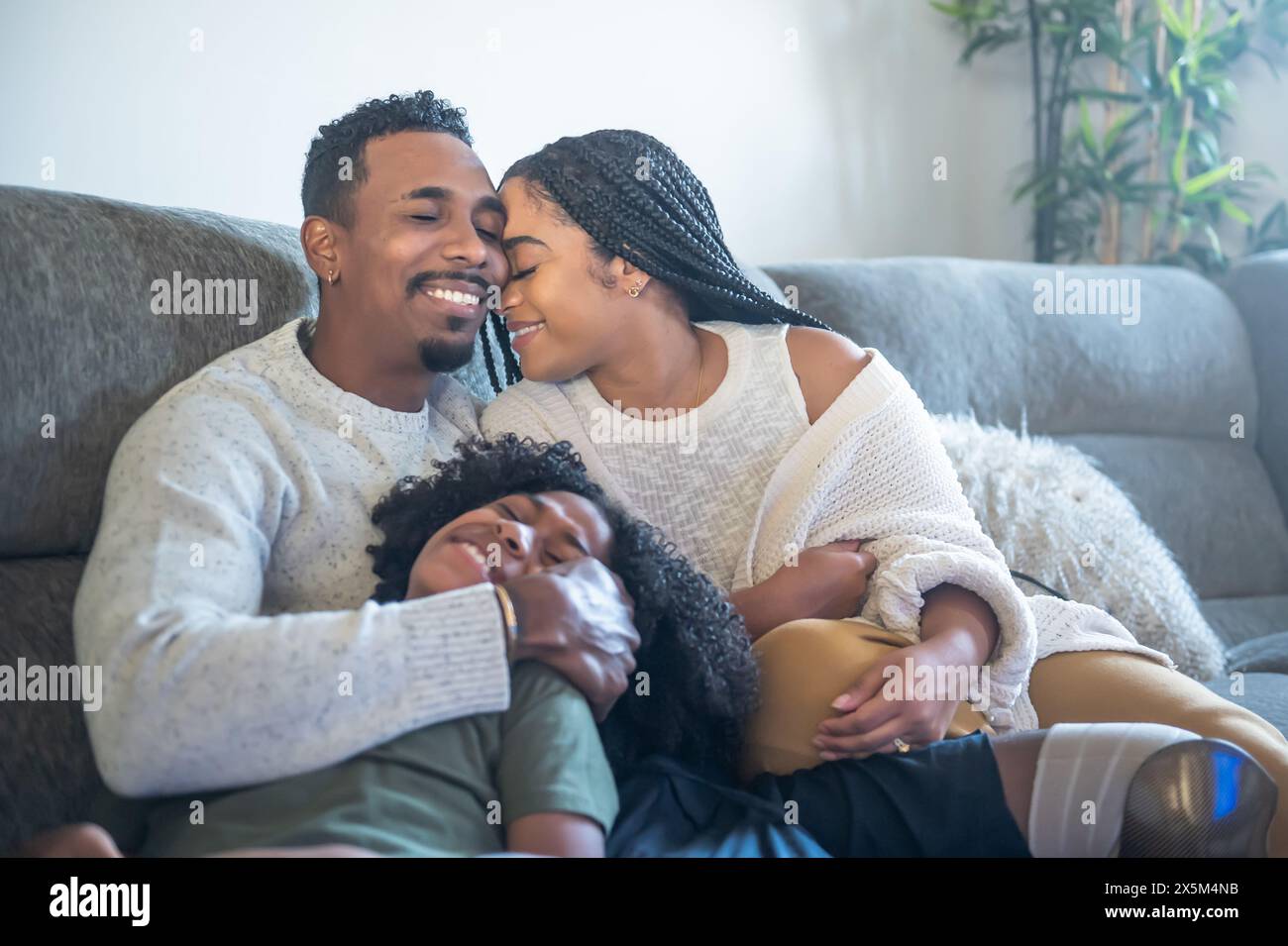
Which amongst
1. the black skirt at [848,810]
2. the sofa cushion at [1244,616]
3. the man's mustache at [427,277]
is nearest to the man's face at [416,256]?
the man's mustache at [427,277]

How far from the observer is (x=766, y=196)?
3.03 meters

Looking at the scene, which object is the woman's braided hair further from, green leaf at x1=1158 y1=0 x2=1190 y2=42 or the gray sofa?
green leaf at x1=1158 y1=0 x2=1190 y2=42

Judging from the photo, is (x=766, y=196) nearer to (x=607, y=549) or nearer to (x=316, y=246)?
(x=316, y=246)

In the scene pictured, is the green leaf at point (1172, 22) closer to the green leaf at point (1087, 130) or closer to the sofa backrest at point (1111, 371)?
the green leaf at point (1087, 130)

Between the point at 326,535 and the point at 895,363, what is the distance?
129 centimetres

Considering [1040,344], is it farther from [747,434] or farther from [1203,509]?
[747,434]

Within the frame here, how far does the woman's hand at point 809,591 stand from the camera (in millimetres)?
1503

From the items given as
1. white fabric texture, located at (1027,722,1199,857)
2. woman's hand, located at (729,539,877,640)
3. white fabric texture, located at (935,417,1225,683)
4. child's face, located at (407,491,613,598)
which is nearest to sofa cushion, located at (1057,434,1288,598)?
white fabric texture, located at (935,417,1225,683)

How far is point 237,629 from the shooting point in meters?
1.08

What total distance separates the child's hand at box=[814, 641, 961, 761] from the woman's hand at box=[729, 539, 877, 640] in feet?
0.50

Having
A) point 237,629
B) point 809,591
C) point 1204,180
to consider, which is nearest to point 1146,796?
point 809,591

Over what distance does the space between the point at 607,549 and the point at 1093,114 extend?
2904 millimetres

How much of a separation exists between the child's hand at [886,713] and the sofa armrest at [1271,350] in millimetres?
1666

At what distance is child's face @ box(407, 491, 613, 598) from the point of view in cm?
121
